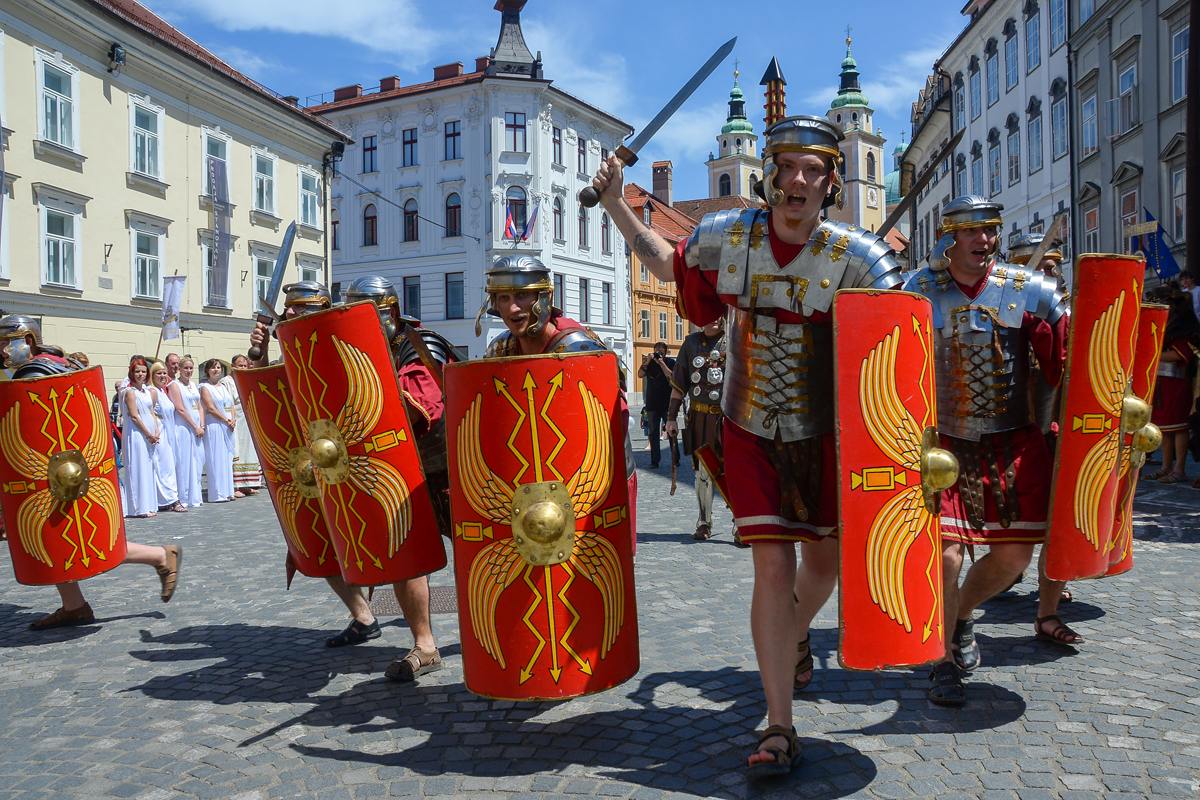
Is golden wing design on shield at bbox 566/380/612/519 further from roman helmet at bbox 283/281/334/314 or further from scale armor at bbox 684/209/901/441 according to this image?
roman helmet at bbox 283/281/334/314

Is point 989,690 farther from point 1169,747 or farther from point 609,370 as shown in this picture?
point 609,370

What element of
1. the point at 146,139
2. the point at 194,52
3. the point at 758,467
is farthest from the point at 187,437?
the point at 194,52

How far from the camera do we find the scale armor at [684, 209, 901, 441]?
10.1 feet

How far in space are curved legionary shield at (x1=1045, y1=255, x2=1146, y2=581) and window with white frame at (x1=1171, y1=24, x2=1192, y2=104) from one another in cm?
1791

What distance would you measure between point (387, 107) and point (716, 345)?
36.1 meters

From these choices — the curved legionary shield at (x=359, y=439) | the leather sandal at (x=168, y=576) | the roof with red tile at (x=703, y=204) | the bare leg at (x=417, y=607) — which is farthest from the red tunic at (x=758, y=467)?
the roof with red tile at (x=703, y=204)

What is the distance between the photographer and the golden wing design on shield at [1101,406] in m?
3.67

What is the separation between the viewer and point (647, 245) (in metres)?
3.33

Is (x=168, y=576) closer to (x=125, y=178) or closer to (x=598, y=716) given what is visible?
(x=598, y=716)

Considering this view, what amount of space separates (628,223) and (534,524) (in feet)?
3.44

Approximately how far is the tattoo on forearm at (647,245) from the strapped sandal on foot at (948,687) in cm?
184

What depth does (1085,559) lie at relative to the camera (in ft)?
12.1

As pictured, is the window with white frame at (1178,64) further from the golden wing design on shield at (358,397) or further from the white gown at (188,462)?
the golden wing design on shield at (358,397)

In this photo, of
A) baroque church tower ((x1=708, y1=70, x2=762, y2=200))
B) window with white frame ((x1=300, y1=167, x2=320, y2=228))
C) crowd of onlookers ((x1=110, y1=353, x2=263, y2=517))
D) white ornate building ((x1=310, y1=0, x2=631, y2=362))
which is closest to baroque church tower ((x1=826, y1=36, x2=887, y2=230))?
baroque church tower ((x1=708, y1=70, x2=762, y2=200))
